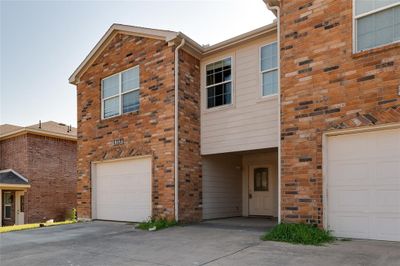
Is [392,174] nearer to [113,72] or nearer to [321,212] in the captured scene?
[321,212]

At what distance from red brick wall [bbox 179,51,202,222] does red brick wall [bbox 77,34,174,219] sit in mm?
349

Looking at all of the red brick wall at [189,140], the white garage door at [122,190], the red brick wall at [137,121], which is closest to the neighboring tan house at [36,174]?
the red brick wall at [137,121]

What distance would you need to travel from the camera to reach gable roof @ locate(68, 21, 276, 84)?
10042mm

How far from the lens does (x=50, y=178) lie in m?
20.5

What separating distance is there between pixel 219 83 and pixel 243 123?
5.75ft

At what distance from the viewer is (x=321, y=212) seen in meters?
7.13

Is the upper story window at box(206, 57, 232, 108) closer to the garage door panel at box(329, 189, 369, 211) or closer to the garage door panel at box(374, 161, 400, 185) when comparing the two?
the garage door panel at box(329, 189, 369, 211)

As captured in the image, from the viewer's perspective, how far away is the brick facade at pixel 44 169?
19.5m

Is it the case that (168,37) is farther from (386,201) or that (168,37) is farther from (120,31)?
(386,201)

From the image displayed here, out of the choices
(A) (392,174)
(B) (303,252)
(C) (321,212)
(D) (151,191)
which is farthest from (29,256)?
(A) (392,174)

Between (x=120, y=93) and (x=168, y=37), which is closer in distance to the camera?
(x=168, y=37)

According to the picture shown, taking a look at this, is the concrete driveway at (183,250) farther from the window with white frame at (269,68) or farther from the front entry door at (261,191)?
the window with white frame at (269,68)

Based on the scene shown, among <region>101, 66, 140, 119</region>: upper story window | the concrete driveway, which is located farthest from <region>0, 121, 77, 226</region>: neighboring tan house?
the concrete driveway

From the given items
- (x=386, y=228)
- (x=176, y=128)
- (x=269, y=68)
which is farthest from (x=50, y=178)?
(x=386, y=228)
